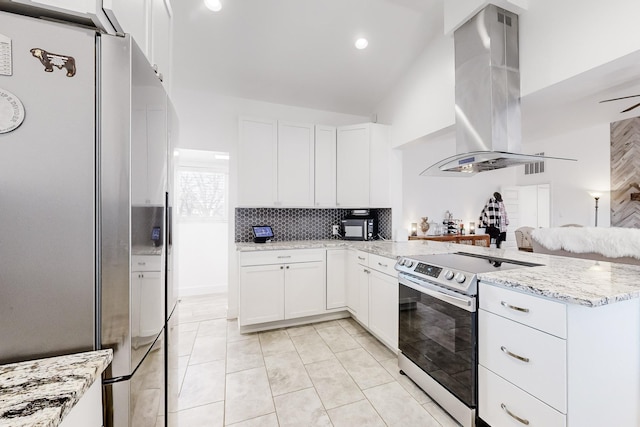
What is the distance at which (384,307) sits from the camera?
98.0 inches

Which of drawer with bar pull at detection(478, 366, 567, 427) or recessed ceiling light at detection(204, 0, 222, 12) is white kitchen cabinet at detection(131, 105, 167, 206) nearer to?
recessed ceiling light at detection(204, 0, 222, 12)

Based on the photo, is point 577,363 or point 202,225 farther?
point 202,225

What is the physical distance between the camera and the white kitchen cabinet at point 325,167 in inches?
Answer: 136

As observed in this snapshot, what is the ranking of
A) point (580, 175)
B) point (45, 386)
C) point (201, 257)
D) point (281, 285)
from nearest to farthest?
point (45, 386)
point (281, 285)
point (201, 257)
point (580, 175)

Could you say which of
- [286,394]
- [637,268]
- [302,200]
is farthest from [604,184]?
[286,394]

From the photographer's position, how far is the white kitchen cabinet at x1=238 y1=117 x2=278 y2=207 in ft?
10.3

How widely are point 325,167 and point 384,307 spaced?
1910 millimetres

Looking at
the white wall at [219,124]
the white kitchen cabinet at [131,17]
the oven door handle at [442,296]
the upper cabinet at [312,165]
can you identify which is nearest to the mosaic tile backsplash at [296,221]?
the white wall at [219,124]

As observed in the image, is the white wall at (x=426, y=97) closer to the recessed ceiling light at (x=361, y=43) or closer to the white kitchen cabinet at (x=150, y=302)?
the recessed ceiling light at (x=361, y=43)

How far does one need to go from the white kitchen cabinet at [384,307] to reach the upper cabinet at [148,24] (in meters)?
2.27

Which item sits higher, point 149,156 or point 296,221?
point 149,156

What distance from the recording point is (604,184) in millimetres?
5508

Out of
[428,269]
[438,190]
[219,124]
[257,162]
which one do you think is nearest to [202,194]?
[219,124]

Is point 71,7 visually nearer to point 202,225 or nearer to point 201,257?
point 202,225
